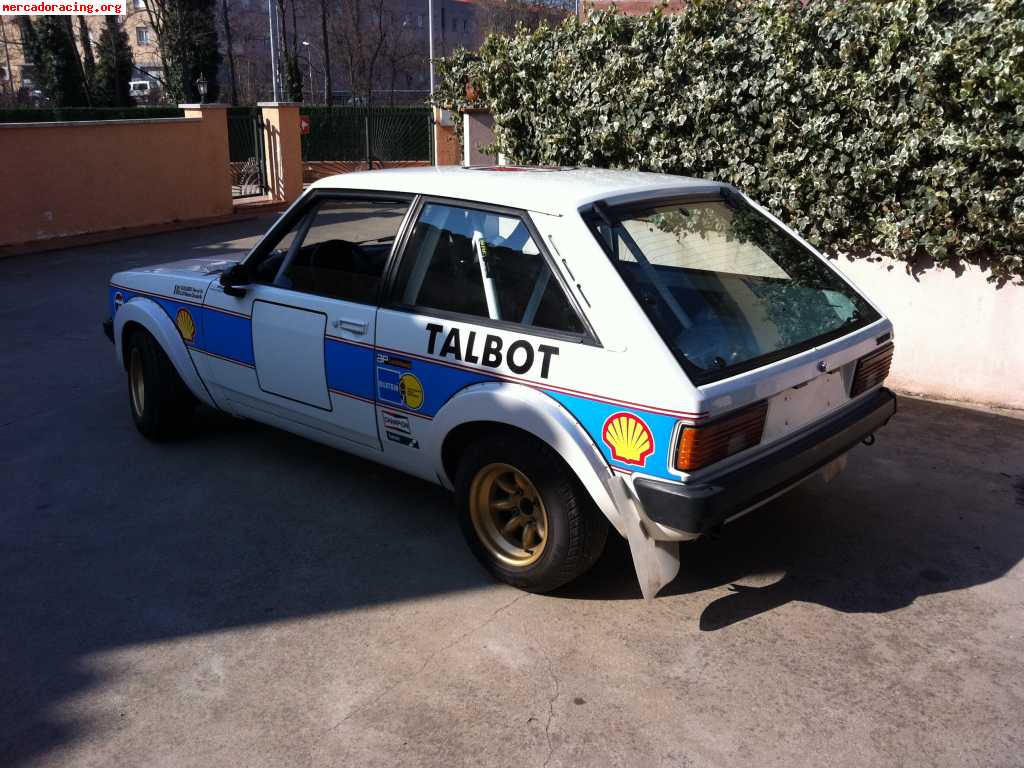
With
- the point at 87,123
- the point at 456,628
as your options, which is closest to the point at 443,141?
the point at 87,123

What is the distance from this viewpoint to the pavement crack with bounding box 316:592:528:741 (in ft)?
10.4

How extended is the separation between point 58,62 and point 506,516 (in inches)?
1294

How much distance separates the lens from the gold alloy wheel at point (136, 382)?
19.1ft

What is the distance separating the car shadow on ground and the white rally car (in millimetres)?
433

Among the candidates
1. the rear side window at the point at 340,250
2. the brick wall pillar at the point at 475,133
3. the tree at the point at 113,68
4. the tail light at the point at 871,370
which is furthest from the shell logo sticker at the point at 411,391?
the tree at the point at 113,68

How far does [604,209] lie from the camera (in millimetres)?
3805

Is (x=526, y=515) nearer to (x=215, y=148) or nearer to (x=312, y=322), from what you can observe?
(x=312, y=322)

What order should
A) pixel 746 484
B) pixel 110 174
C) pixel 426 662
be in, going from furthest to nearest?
pixel 110 174
pixel 426 662
pixel 746 484

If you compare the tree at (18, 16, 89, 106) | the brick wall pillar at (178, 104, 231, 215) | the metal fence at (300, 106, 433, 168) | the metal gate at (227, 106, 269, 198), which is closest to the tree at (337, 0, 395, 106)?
the tree at (18, 16, 89, 106)

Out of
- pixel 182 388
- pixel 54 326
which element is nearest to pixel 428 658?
pixel 182 388

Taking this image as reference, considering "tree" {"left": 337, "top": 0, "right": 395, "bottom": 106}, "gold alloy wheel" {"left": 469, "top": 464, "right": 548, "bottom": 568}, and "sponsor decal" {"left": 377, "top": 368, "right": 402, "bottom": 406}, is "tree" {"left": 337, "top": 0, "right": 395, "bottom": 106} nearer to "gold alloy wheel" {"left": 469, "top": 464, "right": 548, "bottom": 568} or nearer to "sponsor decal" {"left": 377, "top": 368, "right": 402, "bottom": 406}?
"sponsor decal" {"left": 377, "top": 368, "right": 402, "bottom": 406}

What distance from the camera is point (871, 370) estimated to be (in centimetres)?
415

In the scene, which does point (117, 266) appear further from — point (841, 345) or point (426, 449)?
point (841, 345)

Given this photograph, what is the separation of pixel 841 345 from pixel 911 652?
123 centimetres
